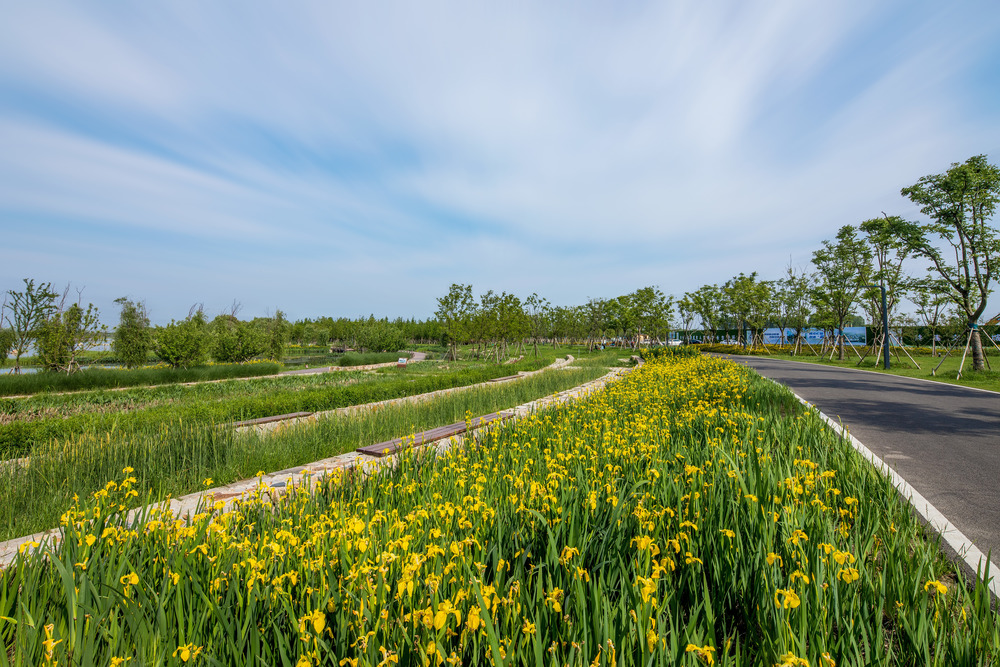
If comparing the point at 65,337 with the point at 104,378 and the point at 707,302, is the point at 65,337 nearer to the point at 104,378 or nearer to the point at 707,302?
the point at 104,378

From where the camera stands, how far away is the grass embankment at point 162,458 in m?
4.04

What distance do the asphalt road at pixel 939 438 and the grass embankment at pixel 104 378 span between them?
22.8m

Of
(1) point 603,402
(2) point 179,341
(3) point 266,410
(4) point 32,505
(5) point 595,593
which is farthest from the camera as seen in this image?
(2) point 179,341

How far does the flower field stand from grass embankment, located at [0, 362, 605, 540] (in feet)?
4.57

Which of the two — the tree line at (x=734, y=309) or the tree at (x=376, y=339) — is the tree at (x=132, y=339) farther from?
the tree at (x=376, y=339)

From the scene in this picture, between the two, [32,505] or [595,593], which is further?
[32,505]

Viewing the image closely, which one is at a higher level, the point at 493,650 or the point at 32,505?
the point at 493,650

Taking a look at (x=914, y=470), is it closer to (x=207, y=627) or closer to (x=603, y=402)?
(x=603, y=402)

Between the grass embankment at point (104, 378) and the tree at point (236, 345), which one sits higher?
the tree at point (236, 345)

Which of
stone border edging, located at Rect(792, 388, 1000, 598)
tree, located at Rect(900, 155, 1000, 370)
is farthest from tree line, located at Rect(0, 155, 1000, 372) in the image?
stone border edging, located at Rect(792, 388, 1000, 598)

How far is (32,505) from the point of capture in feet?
13.2

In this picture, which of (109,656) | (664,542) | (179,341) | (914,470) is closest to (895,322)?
(914,470)

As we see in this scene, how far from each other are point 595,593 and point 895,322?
4791 centimetres

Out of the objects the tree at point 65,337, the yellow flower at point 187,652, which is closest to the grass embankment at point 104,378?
the tree at point 65,337
